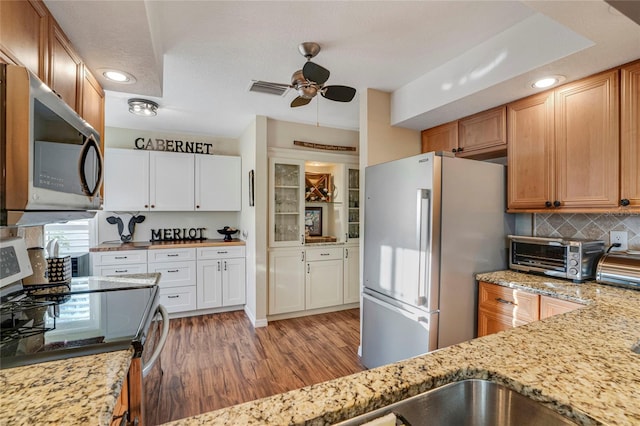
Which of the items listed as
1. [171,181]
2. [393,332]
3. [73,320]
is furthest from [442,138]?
[171,181]

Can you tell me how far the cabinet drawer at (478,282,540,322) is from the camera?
183cm

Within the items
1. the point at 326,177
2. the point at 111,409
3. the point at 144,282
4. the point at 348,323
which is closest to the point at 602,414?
the point at 111,409

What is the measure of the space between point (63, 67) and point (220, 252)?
2.72 meters

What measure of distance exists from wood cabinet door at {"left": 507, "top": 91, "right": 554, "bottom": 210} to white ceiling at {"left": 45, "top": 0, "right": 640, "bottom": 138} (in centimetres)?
15

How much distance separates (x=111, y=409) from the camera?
71cm

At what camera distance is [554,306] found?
172 cm

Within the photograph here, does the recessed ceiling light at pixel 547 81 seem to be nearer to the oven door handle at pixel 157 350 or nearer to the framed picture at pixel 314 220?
the oven door handle at pixel 157 350

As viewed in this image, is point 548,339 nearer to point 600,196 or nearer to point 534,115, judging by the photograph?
point 600,196

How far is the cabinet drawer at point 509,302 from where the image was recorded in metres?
1.83

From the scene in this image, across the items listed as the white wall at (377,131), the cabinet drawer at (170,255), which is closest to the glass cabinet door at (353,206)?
the white wall at (377,131)

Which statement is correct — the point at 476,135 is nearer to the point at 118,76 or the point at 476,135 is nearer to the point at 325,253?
the point at 325,253

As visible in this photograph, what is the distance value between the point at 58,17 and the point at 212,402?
2.38 meters

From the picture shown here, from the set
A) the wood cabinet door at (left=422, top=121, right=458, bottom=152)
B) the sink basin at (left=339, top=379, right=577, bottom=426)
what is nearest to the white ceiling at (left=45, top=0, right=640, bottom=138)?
the wood cabinet door at (left=422, top=121, right=458, bottom=152)

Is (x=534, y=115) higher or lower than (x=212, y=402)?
higher
